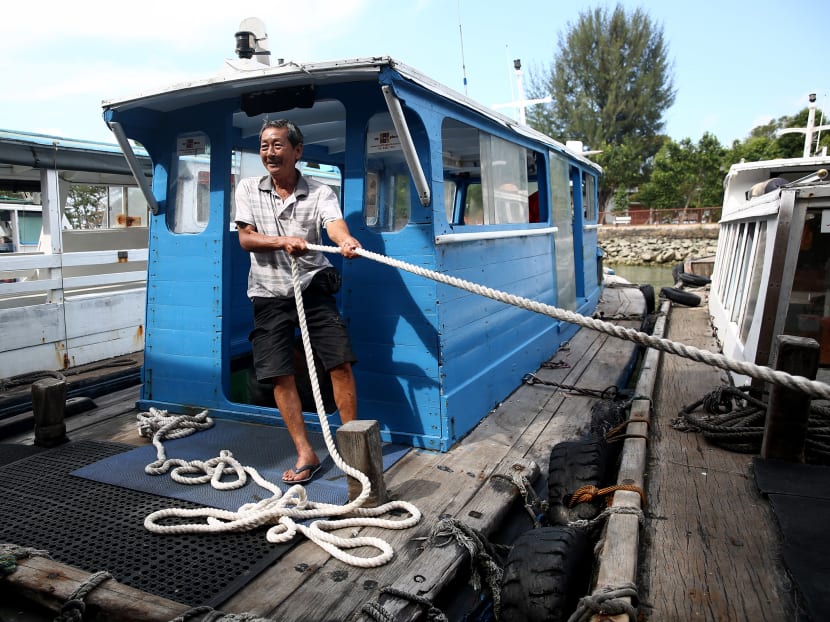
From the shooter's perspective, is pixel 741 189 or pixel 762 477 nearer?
pixel 762 477

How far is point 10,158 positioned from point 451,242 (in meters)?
4.99

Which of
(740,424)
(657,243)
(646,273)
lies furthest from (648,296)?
(657,243)

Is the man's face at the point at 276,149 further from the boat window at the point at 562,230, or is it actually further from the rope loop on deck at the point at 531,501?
the boat window at the point at 562,230

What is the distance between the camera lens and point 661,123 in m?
53.8

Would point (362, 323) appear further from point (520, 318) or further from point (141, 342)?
point (141, 342)

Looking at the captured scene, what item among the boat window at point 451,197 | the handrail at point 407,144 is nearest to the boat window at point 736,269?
the boat window at point 451,197

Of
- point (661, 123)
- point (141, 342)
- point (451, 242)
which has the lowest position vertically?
point (141, 342)

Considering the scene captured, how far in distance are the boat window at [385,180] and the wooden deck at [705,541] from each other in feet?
7.56

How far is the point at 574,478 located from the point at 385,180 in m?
2.46

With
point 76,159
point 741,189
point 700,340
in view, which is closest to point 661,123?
point 741,189

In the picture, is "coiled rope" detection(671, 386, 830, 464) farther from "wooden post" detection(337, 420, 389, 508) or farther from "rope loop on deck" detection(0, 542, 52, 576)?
"rope loop on deck" detection(0, 542, 52, 576)

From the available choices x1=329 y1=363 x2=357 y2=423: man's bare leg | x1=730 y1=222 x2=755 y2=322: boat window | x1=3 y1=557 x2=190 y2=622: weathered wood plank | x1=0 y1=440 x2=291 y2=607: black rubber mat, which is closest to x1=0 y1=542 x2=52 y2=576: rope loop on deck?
x1=3 y1=557 x2=190 y2=622: weathered wood plank

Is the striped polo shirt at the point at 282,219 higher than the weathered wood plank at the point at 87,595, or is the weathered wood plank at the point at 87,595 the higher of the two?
the striped polo shirt at the point at 282,219

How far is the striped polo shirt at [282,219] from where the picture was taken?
3.74m
